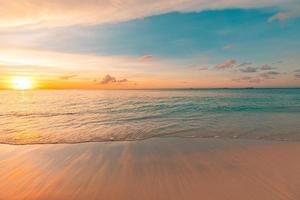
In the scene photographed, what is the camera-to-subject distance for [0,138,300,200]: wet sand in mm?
4625

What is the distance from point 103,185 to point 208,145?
534 centimetres

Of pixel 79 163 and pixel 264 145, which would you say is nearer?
pixel 79 163

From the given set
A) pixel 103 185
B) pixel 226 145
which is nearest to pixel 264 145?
pixel 226 145

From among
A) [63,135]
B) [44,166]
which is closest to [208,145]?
[44,166]

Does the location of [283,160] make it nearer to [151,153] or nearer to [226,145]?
[226,145]

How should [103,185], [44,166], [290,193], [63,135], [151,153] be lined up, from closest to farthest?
[290,193] → [103,185] → [44,166] → [151,153] → [63,135]

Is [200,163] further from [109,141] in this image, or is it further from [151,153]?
[109,141]

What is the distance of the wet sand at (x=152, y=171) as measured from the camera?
182 inches

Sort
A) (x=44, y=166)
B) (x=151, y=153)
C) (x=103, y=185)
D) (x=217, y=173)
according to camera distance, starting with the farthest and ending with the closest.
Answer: (x=151, y=153)
(x=44, y=166)
(x=217, y=173)
(x=103, y=185)

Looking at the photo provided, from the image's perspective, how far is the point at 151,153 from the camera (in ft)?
24.6

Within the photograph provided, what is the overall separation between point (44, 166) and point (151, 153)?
3994mm

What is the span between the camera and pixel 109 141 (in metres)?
9.42

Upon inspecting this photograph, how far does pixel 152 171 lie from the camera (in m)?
5.80

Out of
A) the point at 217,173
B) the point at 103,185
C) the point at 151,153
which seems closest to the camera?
the point at 103,185
